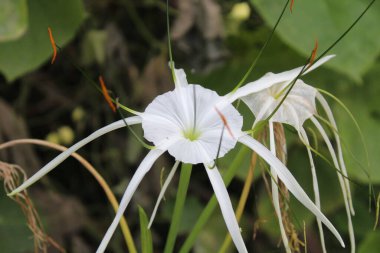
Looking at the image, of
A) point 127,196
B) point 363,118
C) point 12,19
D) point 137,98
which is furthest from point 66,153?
point 363,118

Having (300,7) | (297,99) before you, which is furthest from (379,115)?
(297,99)

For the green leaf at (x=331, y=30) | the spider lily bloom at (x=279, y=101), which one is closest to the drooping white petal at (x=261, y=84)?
the spider lily bloom at (x=279, y=101)

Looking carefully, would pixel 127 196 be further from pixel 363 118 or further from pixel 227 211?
pixel 363 118

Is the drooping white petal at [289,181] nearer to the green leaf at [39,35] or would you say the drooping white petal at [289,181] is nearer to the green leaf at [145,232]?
the green leaf at [145,232]

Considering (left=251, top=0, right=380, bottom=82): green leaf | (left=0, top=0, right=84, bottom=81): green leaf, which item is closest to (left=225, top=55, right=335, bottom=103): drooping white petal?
(left=251, top=0, right=380, bottom=82): green leaf

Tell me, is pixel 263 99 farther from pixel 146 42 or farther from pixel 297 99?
pixel 146 42

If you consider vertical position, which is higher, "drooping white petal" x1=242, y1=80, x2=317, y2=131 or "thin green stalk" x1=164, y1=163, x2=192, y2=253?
"drooping white petal" x1=242, y1=80, x2=317, y2=131

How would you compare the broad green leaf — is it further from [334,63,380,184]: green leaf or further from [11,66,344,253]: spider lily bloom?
[334,63,380,184]: green leaf
